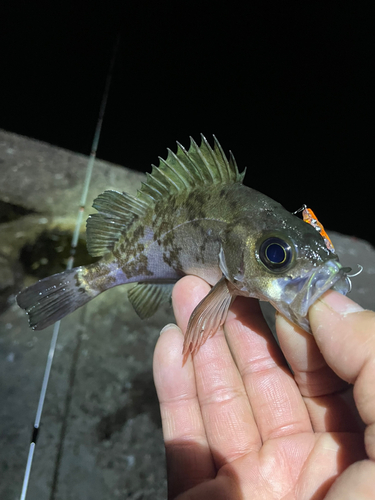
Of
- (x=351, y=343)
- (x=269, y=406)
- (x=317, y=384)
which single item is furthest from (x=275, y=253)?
(x=269, y=406)

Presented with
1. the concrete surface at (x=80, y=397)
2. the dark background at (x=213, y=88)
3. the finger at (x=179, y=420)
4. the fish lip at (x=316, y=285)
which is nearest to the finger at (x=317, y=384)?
the fish lip at (x=316, y=285)

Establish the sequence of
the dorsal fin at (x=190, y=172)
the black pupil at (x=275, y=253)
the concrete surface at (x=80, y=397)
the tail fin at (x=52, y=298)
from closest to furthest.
A: the black pupil at (x=275, y=253)
the dorsal fin at (x=190, y=172)
the tail fin at (x=52, y=298)
the concrete surface at (x=80, y=397)

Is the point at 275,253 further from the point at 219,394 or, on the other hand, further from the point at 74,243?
the point at 74,243

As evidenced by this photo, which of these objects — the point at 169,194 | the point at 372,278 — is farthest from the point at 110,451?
the point at 372,278

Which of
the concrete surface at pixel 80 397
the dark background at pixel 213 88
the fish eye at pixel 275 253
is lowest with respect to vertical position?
the concrete surface at pixel 80 397

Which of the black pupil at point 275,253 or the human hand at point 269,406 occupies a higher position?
the black pupil at point 275,253

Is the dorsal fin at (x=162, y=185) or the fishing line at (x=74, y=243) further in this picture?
the fishing line at (x=74, y=243)

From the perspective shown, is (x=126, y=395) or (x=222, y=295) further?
(x=126, y=395)

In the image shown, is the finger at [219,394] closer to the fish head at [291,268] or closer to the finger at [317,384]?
the finger at [317,384]

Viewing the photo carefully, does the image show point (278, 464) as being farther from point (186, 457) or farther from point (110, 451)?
point (110, 451)
